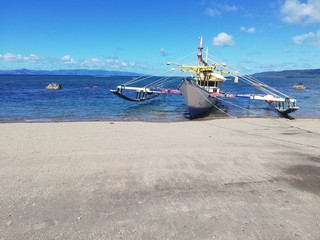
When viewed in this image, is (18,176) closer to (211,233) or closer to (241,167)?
(211,233)

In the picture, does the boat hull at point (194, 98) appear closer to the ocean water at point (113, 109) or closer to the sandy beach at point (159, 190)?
the ocean water at point (113, 109)

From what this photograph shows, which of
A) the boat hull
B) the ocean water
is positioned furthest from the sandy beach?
the ocean water

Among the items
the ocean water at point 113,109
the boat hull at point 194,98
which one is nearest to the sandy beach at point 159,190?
the boat hull at point 194,98

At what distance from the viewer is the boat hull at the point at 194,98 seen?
81.3ft

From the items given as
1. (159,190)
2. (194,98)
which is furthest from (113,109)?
(159,190)

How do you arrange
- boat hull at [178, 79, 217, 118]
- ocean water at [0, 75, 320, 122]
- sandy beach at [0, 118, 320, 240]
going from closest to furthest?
sandy beach at [0, 118, 320, 240] → boat hull at [178, 79, 217, 118] → ocean water at [0, 75, 320, 122]

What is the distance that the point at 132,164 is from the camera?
892 centimetres

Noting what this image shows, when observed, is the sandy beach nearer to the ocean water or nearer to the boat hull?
the boat hull

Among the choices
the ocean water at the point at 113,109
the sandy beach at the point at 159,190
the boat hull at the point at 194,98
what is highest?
the boat hull at the point at 194,98

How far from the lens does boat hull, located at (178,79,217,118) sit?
2477 centimetres

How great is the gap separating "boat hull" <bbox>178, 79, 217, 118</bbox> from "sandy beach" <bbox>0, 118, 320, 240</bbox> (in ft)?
43.8

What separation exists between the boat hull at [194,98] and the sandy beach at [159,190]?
13360 millimetres

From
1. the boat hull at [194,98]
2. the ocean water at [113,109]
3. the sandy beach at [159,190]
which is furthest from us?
the ocean water at [113,109]

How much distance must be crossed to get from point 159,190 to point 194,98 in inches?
728
